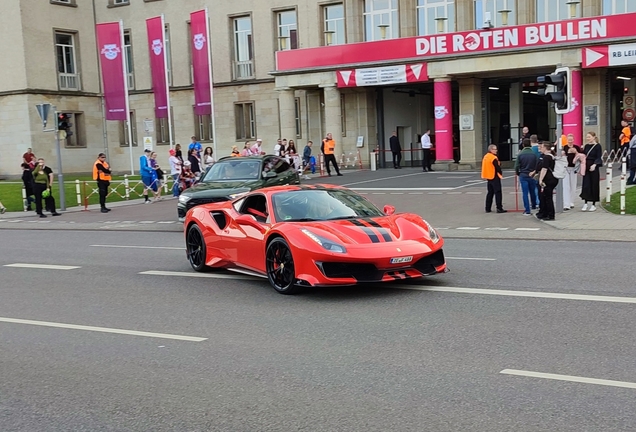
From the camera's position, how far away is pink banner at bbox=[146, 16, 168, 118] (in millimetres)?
39375

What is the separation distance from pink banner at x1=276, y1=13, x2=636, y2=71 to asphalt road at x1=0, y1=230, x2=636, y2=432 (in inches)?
904

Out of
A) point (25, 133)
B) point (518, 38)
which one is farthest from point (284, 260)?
point (25, 133)

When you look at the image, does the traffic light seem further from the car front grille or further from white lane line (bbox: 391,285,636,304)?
white lane line (bbox: 391,285,636,304)

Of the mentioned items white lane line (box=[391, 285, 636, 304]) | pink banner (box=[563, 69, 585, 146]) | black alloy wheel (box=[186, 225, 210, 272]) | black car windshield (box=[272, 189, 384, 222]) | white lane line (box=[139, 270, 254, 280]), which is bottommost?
white lane line (box=[139, 270, 254, 280])

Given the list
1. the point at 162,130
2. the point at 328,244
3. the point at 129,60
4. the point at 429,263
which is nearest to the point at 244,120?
the point at 162,130

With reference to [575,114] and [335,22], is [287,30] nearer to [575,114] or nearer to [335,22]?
[335,22]

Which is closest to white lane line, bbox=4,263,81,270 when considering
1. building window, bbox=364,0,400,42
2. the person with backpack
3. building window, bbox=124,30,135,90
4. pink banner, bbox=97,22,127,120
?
the person with backpack

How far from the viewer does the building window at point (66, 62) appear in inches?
1964

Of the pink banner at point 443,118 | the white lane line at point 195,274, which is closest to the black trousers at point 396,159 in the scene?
the pink banner at point 443,118

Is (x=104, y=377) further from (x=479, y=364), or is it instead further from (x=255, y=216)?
(x=255, y=216)

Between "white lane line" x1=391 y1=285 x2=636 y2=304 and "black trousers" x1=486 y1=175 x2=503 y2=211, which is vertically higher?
"black trousers" x1=486 y1=175 x2=503 y2=211

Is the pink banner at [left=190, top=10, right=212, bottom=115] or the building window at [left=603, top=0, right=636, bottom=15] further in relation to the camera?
the pink banner at [left=190, top=10, right=212, bottom=115]

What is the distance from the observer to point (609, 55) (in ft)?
106

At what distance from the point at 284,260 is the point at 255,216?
51.0 inches
